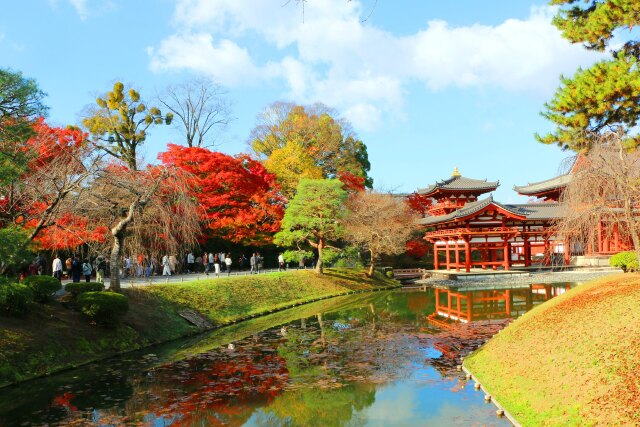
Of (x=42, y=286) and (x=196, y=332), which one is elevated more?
(x=42, y=286)

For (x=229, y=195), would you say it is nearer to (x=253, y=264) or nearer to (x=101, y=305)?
(x=253, y=264)

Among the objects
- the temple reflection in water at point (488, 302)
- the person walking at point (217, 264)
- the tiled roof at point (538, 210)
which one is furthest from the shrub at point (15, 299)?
the tiled roof at point (538, 210)

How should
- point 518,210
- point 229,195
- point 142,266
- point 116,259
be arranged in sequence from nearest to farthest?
point 116,259, point 142,266, point 229,195, point 518,210

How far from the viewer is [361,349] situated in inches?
682

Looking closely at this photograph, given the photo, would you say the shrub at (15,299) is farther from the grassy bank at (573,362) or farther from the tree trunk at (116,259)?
the grassy bank at (573,362)

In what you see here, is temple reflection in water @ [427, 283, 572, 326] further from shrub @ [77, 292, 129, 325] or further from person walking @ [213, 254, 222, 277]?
person walking @ [213, 254, 222, 277]

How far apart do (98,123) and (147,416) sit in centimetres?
3704

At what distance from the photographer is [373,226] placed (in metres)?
41.7

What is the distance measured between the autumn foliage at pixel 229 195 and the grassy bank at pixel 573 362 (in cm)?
2626

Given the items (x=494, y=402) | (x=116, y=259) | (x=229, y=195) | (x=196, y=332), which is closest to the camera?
(x=494, y=402)

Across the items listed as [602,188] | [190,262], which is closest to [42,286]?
[602,188]

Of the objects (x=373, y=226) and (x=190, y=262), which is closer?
(x=190, y=262)

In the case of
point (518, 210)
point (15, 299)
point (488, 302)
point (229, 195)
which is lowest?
point (488, 302)

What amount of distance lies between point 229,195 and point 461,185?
26976mm
